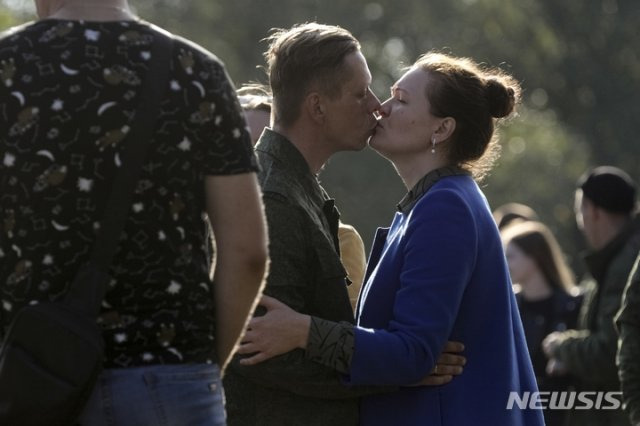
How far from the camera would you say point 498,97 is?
4391 mm

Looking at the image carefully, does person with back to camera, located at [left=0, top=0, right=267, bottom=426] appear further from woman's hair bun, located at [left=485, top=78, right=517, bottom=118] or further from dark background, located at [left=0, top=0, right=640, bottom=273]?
dark background, located at [left=0, top=0, right=640, bottom=273]

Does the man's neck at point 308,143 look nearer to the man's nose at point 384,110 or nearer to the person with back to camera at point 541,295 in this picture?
the man's nose at point 384,110

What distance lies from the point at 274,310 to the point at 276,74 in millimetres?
809

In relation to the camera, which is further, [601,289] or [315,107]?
[601,289]

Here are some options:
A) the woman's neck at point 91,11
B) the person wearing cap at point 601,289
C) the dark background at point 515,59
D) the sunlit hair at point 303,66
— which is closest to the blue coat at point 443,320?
the sunlit hair at point 303,66

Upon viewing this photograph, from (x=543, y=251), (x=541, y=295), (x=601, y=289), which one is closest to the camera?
(x=601, y=289)

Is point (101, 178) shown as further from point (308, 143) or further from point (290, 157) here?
point (308, 143)

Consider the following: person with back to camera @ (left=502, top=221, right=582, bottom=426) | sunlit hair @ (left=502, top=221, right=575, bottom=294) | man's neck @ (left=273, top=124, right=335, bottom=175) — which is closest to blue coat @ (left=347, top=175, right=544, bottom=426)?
man's neck @ (left=273, top=124, right=335, bottom=175)

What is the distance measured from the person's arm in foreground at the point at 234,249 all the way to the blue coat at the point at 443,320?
2.51 feet

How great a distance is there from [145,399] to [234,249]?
39cm

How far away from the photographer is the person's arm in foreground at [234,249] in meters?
3.23

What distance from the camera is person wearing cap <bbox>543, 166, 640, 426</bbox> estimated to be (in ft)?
23.4

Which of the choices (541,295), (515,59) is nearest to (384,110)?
(541,295)

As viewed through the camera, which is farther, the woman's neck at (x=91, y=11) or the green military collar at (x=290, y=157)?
the green military collar at (x=290, y=157)
